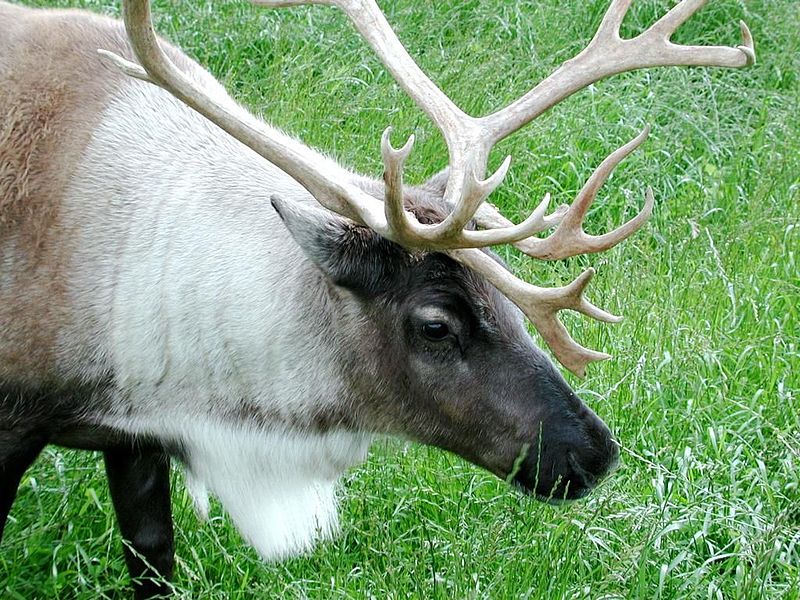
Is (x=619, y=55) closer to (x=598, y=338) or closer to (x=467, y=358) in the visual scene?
(x=467, y=358)

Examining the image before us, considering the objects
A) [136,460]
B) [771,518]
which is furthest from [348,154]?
[771,518]

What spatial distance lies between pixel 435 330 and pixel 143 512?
1.13m

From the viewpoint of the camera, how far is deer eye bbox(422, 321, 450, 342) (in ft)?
10.9

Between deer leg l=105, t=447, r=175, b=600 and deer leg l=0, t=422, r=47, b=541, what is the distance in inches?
12.7

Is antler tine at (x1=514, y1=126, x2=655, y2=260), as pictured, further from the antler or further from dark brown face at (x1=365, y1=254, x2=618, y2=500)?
dark brown face at (x1=365, y1=254, x2=618, y2=500)

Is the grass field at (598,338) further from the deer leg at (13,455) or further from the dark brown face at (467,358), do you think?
the deer leg at (13,455)

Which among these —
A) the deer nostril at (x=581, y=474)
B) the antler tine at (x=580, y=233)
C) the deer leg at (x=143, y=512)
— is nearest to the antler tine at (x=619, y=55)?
the antler tine at (x=580, y=233)

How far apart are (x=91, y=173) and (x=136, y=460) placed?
841 millimetres

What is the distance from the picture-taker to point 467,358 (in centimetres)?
336

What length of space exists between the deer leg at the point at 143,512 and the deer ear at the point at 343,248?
0.91 m

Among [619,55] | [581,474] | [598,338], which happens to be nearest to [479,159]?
[619,55]

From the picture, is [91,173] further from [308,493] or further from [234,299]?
[308,493]

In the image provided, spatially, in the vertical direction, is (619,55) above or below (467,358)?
above

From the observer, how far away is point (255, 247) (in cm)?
348
